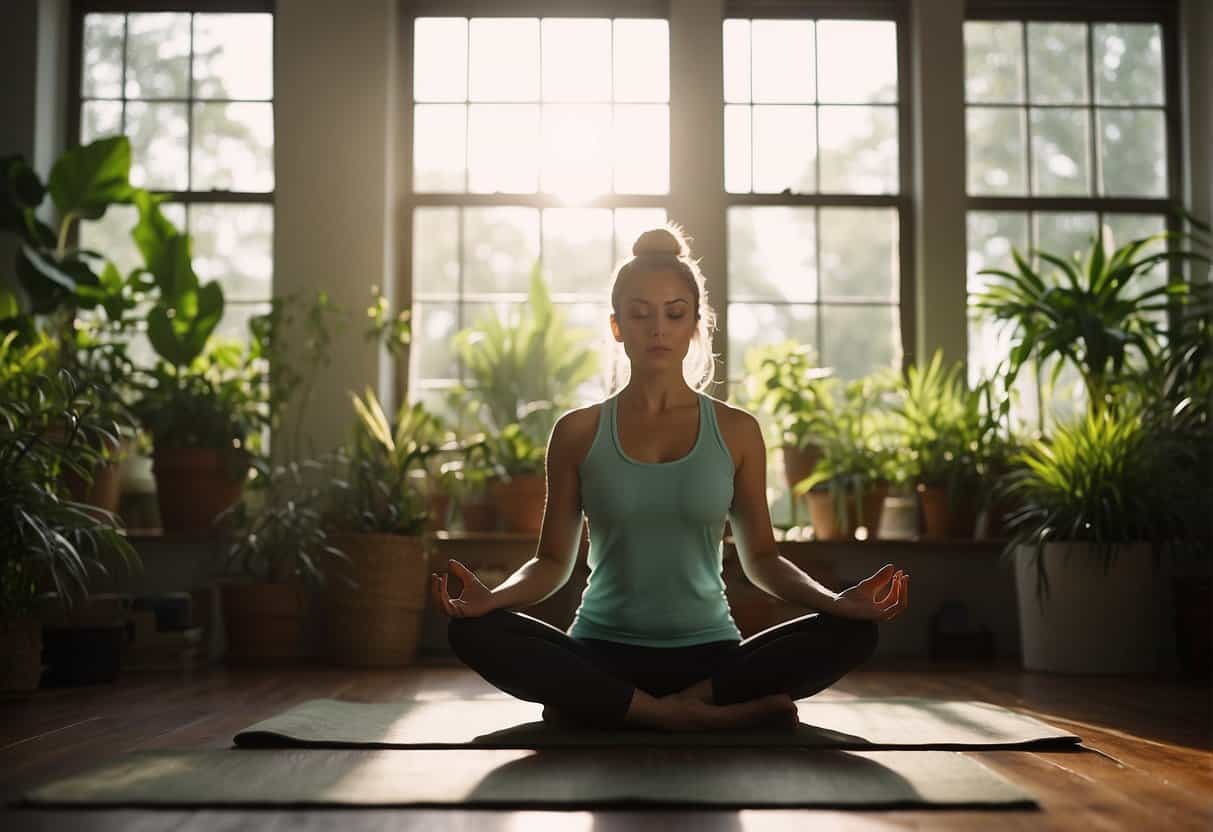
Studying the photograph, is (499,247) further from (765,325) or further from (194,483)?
(194,483)

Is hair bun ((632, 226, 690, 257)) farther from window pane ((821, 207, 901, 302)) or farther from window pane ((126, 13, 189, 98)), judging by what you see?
window pane ((126, 13, 189, 98))

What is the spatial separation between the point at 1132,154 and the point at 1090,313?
1.19 meters

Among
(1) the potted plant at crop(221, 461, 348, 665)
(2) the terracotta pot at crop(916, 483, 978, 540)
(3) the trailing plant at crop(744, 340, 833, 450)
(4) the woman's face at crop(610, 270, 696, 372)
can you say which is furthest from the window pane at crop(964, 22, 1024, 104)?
(4) the woman's face at crop(610, 270, 696, 372)

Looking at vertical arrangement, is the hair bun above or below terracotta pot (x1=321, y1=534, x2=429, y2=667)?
above

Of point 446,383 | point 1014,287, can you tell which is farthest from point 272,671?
point 1014,287

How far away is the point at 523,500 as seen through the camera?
17.4 ft

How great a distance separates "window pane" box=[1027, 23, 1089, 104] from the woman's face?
148 inches

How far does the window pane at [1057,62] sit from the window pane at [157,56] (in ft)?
12.1

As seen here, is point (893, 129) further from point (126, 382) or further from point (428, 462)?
point (126, 382)

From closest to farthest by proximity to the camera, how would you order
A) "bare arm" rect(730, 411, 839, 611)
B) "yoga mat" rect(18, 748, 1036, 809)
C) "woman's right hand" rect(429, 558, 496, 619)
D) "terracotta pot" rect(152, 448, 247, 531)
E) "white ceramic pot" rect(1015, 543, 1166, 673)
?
"yoga mat" rect(18, 748, 1036, 809)
"woman's right hand" rect(429, 558, 496, 619)
"bare arm" rect(730, 411, 839, 611)
"white ceramic pot" rect(1015, 543, 1166, 673)
"terracotta pot" rect(152, 448, 247, 531)

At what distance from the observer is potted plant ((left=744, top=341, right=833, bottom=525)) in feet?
17.7

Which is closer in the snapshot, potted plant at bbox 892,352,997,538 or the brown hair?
the brown hair

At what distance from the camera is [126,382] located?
5125 mm

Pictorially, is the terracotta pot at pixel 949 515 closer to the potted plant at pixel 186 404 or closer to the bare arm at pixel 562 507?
the potted plant at pixel 186 404
